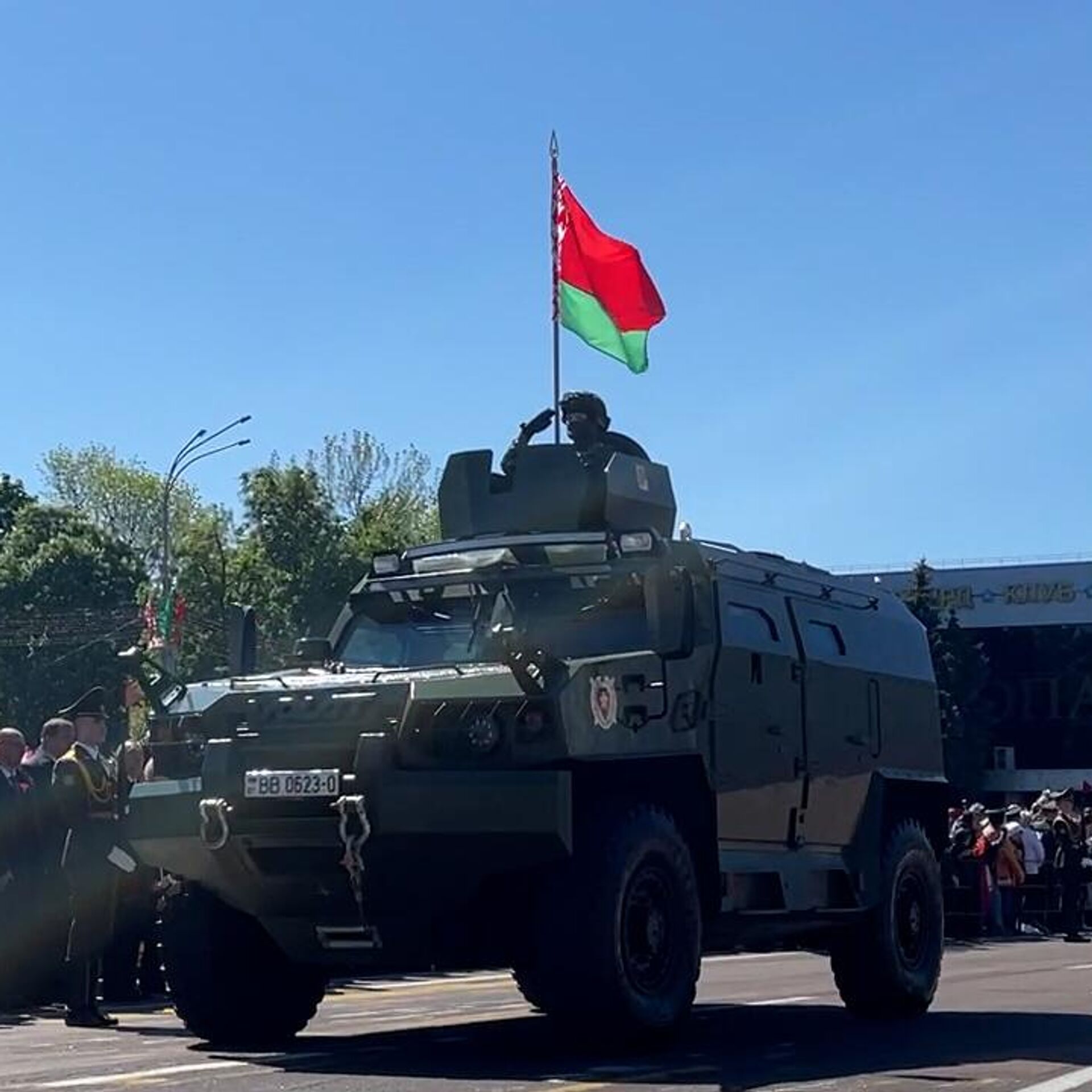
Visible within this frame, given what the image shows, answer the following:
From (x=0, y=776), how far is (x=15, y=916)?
89cm

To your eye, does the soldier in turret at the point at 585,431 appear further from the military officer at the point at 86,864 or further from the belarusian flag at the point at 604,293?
the belarusian flag at the point at 604,293

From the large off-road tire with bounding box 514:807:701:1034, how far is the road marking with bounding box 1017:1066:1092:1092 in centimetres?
181

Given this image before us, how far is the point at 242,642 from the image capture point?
13117 mm

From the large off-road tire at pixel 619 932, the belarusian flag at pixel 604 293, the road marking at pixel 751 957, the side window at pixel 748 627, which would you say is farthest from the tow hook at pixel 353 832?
the belarusian flag at pixel 604 293

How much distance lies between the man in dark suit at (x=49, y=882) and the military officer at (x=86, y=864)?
413 mm

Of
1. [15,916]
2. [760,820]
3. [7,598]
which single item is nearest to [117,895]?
[15,916]

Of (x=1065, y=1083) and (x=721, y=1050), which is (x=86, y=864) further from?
(x=1065, y=1083)

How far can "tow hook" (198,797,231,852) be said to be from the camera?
1069 cm

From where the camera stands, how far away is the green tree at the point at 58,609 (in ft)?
192

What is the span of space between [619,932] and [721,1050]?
3.79ft

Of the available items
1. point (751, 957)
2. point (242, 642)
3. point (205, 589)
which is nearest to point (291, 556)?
point (205, 589)

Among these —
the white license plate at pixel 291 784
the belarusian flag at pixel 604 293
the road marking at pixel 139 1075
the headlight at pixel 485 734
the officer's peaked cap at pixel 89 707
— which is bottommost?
the road marking at pixel 139 1075

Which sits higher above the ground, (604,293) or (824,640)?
(604,293)

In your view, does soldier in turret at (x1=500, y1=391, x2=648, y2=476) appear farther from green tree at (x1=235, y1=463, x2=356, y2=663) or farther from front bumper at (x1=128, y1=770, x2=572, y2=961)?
green tree at (x1=235, y1=463, x2=356, y2=663)
